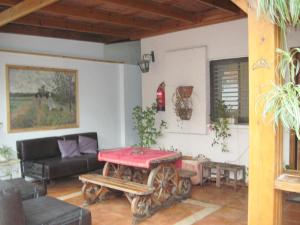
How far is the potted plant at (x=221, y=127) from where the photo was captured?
534cm

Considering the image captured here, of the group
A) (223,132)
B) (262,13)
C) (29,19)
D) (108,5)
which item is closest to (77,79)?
(29,19)

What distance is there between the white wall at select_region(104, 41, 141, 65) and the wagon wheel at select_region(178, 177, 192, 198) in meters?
3.79

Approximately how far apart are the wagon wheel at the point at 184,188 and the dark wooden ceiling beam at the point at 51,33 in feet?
12.3

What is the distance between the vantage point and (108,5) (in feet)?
15.6

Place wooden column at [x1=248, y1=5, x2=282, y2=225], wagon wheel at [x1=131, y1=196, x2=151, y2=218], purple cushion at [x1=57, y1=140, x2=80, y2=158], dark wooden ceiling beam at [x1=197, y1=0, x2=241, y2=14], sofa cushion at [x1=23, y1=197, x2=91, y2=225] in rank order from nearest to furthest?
wooden column at [x1=248, y1=5, x2=282, y2=225] < sofa cushion at [x1=23, y1=197, x2=91, y2=225] < wagon wheel at [x1=131, y1=196, x2=151, y2=218] < dark wooden ceiling beam at [x1=197, y1=0, x2=241, y2=14] < purple cushion at [x1=57, y1=140, x2=80, y2=158]

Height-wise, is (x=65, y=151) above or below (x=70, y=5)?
below

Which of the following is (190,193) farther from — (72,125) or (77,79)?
(77,79)

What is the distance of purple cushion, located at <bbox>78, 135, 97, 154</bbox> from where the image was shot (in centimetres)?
589

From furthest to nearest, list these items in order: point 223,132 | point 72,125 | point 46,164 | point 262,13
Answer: point 72,125 → point 223,132 → point 46,164 → point 262,13

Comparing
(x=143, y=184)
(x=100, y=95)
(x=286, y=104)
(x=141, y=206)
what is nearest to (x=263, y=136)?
(x=286, y=104)

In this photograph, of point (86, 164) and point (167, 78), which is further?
point (167, 78)

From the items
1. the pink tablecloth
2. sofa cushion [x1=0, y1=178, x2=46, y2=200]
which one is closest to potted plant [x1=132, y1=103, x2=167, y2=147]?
the pink tablecloth

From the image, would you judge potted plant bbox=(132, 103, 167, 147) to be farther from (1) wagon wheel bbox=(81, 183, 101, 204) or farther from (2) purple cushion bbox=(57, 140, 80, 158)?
(1) wagon wheel bbox=(81, 183, 101, 204)

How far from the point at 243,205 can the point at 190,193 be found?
31.1 inches
